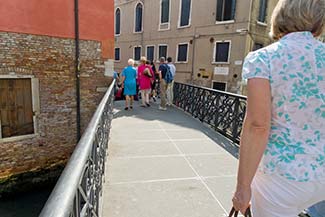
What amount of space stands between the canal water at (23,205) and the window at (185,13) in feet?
45.9

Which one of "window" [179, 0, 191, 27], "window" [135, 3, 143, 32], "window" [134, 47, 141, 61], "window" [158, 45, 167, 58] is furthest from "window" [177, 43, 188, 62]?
"window" [135, 3, 143, 32]

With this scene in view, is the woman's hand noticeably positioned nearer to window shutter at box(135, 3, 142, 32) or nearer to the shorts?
the shorts

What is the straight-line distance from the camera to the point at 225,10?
1498 centimetres

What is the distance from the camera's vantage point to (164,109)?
7.84 metres

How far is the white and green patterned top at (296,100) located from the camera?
1069mm

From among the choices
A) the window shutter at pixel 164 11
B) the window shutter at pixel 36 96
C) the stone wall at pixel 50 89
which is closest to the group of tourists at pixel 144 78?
the stone wall at pixel 50 89

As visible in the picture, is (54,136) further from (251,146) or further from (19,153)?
(251,146)

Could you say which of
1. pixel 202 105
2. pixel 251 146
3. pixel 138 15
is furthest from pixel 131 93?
pixel 138 15

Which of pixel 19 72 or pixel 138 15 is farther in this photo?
pixel 138 15

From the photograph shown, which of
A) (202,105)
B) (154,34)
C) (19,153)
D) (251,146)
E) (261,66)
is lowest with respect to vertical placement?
(19,153)

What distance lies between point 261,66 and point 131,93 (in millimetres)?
6427

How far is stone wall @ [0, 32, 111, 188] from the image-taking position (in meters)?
7.18

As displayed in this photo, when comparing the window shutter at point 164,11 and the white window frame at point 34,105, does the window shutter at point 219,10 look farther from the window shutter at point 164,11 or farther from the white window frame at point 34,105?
the white window frame at point 34,105

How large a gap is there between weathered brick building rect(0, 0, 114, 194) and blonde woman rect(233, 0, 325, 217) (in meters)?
7.74
